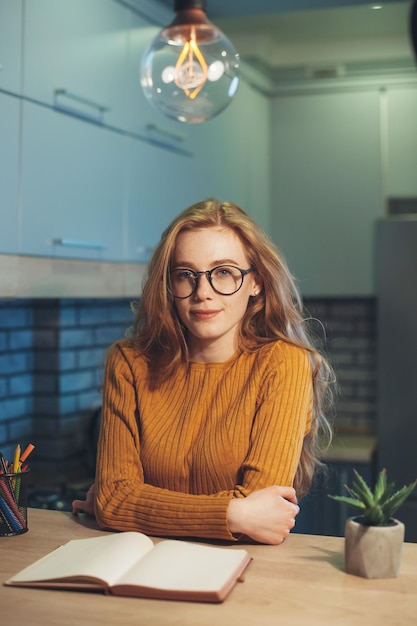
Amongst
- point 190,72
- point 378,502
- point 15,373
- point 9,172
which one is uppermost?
point 190,72

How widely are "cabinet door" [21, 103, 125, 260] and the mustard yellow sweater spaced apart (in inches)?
23.7

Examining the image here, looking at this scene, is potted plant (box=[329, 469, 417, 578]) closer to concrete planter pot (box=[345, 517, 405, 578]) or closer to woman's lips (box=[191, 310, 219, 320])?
concrete planter pot (box=[345, 517, 405, 578])

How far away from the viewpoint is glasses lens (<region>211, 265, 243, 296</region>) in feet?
6.21

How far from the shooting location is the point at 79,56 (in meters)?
2.54

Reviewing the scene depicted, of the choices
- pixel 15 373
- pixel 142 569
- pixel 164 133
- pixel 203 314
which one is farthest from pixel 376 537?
pixel 164 133

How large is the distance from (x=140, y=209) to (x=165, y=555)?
172cm

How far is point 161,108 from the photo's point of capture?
6.18 ft

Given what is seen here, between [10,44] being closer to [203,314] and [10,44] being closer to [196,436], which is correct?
[203,314]

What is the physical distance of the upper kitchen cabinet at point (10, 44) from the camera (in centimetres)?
218

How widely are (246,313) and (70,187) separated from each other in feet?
2.60

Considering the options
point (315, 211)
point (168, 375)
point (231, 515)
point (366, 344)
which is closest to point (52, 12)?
point (168, 375)

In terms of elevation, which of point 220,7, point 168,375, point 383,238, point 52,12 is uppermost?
point 220,7

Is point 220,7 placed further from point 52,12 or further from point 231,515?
point 231,515

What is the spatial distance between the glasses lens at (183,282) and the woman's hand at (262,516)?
481 millimetres
